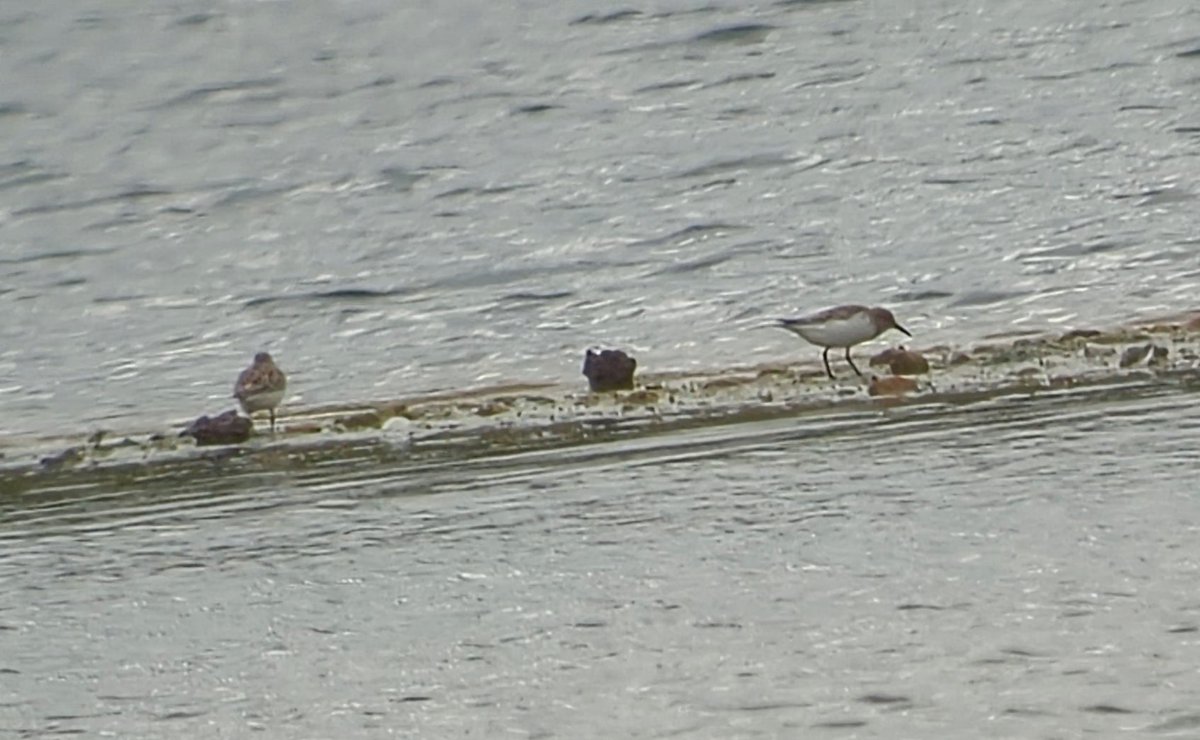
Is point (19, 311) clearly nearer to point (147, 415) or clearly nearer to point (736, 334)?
point (147, 415)

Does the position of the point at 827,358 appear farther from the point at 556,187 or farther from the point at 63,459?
the point at 556,187

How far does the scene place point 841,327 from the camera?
7816mm

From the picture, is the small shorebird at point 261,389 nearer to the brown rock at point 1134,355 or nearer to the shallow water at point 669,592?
the shallow water at point 669,592

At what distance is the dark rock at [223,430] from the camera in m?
7.69

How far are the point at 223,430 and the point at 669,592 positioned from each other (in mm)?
2923

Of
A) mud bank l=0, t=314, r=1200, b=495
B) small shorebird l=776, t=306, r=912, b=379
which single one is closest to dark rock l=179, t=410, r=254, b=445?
mud bank l=0, t=314, r=1200, b=495

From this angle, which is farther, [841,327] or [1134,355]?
[841,327]

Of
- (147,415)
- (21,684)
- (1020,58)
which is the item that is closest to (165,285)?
(147,415)

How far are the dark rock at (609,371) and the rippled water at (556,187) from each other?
0.49 m

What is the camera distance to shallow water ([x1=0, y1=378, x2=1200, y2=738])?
425cm

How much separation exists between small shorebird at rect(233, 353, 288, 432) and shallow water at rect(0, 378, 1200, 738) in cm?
104

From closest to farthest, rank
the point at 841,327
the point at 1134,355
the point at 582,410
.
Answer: the point at 1134,355 → the point at 582,410 → the point at 841,327

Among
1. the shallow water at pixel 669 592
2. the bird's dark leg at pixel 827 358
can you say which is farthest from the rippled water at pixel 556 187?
the shallow water at pixel 669 592

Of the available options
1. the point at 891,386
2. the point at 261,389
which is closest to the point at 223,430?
the point at 261,389
